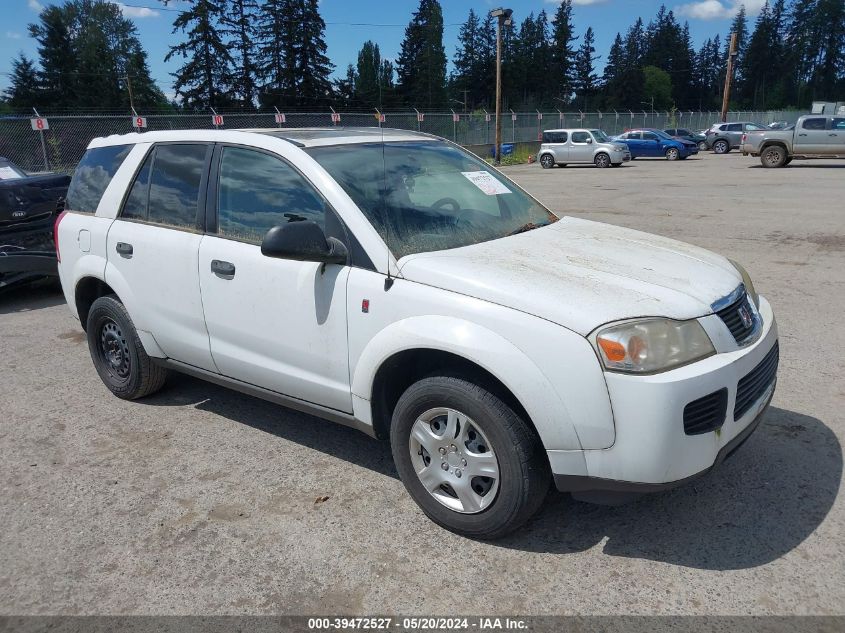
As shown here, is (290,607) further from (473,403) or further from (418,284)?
(418,284)

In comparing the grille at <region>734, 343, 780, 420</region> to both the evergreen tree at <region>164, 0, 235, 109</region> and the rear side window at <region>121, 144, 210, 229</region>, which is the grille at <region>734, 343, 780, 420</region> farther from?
the evergreen tree at <region>164, 0, 235, 109</region>

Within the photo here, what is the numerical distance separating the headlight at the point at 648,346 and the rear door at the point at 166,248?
7.85 ft

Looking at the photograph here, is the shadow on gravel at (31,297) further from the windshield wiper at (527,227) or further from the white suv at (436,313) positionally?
the windshield wiper at (527,227)

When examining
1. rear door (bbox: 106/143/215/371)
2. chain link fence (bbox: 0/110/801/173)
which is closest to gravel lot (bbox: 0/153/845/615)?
rear door (bbox: 106/143/215/371)

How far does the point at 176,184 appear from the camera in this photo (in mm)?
4141

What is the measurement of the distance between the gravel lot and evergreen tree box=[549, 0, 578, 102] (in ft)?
390

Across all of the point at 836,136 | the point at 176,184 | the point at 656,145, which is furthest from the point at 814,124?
the point at 176,184


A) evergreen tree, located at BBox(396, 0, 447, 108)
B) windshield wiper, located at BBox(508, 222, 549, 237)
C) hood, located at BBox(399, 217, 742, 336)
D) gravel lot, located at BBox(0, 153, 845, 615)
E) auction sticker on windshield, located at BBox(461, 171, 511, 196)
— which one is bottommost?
gravel lot, located at BBox(0, 153, 845, 615)

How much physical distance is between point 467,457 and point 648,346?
90 cm

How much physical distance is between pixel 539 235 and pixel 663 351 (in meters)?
1.21

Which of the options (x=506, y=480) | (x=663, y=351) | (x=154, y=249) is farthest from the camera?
(x=154, y=249)

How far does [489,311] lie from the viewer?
9.04 ft

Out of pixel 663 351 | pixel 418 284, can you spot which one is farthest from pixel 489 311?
pixel 663 351

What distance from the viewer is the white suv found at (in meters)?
2.60
